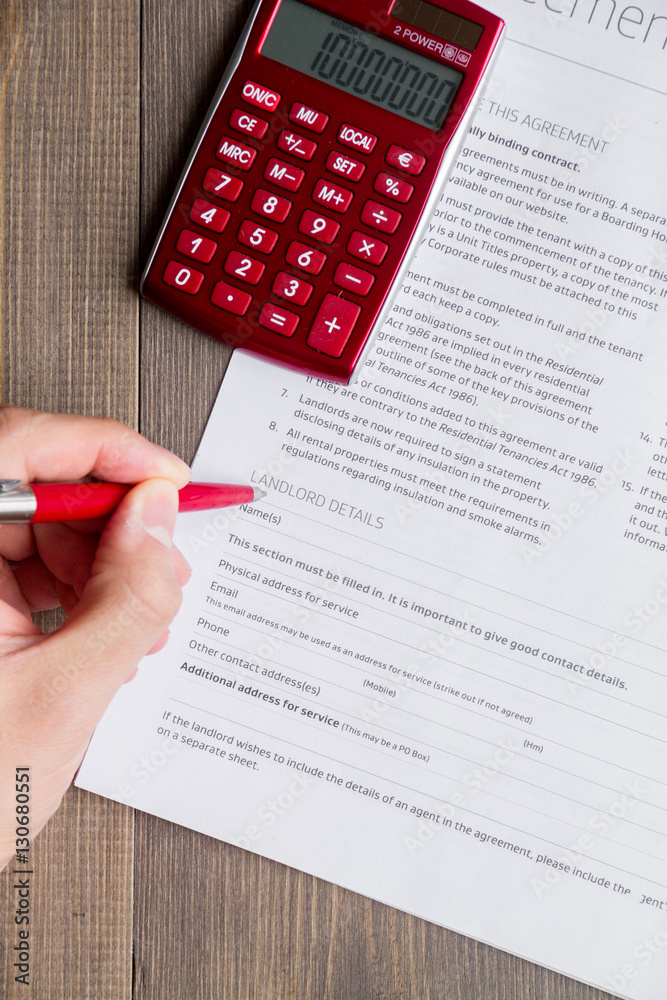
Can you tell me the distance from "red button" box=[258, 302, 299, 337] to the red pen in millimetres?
89

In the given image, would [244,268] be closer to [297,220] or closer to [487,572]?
[297,220]

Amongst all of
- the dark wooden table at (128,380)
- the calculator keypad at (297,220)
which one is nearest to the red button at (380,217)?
the calculator keypad at (297,220)

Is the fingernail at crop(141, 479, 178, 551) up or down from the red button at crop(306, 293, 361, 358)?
down

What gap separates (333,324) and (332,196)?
0.22 feet

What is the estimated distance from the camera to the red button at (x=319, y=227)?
1.23ft

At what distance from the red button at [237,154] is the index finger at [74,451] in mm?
151

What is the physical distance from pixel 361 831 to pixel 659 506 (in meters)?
0.24

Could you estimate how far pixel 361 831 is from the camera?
0.40m

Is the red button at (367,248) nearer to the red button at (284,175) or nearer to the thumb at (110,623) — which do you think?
the red button at (284,175)

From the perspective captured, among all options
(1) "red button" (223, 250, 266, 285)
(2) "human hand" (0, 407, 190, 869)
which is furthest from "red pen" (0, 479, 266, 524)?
(1) "red button" (223, 250, 266, 285)

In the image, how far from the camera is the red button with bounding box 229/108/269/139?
14.9 inches

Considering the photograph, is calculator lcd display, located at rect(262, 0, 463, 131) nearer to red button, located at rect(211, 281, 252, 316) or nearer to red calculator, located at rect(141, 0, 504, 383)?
red calculator, located at rect(141, 0, 504, 383)

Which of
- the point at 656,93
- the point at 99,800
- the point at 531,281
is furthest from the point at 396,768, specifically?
the point at 656,93

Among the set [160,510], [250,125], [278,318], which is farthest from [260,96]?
[160,510]
